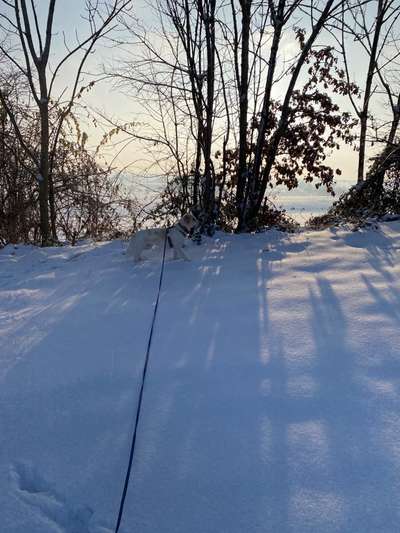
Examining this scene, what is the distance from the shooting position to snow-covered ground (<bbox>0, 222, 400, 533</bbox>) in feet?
→ 4.24

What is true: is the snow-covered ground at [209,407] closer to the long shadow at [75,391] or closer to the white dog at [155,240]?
the long shadow at [75,391]

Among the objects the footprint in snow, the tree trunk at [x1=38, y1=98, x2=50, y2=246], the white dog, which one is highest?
the tree trunk at [x1=38, y1=98, x2=50, y2=246]

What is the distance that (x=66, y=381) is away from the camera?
204cm

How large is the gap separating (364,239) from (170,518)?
13.1 ft

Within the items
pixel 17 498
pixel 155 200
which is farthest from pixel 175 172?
pixel 17 498

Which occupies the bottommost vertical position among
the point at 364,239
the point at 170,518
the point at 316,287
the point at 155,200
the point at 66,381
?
the point at 170,518

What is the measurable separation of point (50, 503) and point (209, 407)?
710 mm

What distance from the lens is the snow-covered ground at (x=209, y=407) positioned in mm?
1291

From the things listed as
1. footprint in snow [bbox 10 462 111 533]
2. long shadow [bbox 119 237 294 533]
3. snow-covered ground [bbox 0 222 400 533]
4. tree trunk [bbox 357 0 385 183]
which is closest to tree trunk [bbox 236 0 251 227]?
snow-covered ground [bbox 0 222 400 533]

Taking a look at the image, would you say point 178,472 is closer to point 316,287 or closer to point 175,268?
point 316,287

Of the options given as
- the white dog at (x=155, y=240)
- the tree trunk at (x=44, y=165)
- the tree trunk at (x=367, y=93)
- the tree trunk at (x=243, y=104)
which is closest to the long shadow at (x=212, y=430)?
the white dog at (x=155, y=240)

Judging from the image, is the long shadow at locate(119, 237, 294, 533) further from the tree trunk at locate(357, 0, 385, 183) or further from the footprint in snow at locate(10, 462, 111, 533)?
the tree trunk at locate(357, 0, 385, 183)

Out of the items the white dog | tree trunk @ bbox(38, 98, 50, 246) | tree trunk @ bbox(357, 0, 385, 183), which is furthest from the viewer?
tree trunk @ bbox(357, 0, 385, 183)

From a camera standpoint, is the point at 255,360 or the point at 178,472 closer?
the point at 178,472
